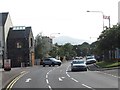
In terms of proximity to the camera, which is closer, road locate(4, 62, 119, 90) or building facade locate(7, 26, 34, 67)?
road locate(4, 62, 119, 90)

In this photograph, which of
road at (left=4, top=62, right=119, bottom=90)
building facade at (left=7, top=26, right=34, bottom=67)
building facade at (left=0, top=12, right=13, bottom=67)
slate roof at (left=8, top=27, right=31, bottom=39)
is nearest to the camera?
road at (left=4, top=62, right=119, bottom=90)

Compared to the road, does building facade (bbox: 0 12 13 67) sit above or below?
above

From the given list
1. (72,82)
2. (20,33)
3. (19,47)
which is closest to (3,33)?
(19,47)

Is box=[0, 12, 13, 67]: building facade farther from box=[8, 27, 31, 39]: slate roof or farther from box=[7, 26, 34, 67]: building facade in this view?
box=[7, 26, 34, 67]: building facade

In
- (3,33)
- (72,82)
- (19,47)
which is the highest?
(3,33)

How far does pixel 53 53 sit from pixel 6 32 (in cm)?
2598

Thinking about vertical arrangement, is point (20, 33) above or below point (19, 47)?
above

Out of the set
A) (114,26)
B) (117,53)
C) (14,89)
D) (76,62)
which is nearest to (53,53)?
(117,53)

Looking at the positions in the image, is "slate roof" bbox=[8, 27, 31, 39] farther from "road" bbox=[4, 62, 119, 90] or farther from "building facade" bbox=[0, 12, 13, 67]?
"road" bbox=[4, 62, 119, 90]

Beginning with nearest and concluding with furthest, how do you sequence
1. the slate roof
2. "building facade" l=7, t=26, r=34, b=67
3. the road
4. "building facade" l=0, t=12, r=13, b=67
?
the road
"building facade" l=0, t=12, r=13, b=67
"building facade" l=7, t=26, r=34, b=67
the slate roof

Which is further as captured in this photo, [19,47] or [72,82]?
[19,47]

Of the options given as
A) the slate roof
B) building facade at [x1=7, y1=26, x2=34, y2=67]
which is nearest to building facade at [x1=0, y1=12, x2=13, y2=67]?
the slate roof

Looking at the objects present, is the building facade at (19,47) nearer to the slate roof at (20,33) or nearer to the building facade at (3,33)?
the slate roof at (20,33)

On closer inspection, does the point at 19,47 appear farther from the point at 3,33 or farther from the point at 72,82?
the point at 72,82
